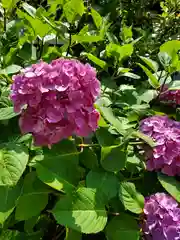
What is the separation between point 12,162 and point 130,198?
32 centimetres

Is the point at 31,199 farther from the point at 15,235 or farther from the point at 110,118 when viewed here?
the point at 110,118

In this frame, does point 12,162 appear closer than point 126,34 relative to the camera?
Yes

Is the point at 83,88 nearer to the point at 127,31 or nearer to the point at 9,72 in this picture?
the point at 9,72

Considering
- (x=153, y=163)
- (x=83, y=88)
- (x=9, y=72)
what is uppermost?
(x=83, y=88)

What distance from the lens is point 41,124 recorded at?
1283 mm

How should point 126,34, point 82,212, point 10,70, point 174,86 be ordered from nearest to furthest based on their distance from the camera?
point 82,212
point 10,70
point 174,86
point 126,34

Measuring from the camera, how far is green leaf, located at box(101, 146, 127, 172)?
1399 mm

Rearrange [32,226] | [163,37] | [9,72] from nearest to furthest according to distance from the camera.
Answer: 1. [32,226]
2. [9,72]
3. [163,37]

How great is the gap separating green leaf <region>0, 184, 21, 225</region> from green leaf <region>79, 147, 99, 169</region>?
22 centimetres

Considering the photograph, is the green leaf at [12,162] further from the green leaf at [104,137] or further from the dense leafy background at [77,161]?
the green leaf at [104,137]

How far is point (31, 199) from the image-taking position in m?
1.34

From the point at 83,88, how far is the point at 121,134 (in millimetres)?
249

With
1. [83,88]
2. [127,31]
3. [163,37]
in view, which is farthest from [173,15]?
[83,88]

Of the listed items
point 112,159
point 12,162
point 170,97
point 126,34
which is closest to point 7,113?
point 12,162
